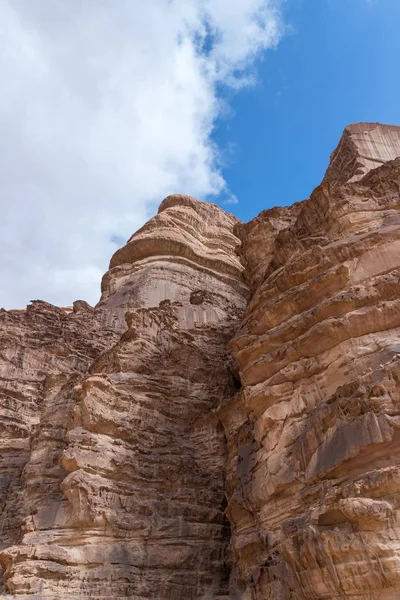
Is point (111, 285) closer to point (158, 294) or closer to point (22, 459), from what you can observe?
point (158, 294)

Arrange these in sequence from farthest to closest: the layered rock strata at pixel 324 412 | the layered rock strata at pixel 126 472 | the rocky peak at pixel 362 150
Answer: the rocky peak at pixel 362 150 → the layered rock strata at pixel 126 472 → the layered rock strata at pixel 324 412

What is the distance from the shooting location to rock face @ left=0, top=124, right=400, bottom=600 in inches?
333

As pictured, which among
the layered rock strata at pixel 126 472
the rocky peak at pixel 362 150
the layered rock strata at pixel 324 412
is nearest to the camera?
the layered rock strata at pixel 324 412

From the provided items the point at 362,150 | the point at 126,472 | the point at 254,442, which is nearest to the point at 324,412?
the point at 254,442

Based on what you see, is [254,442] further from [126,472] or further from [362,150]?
[362,150]

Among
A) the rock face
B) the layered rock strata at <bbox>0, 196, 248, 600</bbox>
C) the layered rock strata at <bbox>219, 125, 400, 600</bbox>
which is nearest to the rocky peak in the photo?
the rock face

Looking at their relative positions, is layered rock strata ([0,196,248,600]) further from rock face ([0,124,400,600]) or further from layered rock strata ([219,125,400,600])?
layered rock strata ([219,125,400,600])

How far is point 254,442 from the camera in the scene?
12781 millimetres

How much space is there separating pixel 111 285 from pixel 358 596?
31614mm

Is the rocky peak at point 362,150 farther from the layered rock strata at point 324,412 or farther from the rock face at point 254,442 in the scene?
the layered rock strata at point 324,412

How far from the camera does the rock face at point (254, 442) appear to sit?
8.46 metres

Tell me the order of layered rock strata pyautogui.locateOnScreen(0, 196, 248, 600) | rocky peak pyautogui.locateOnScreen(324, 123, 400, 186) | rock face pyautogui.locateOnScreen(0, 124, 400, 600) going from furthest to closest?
rocky peak pyautogui.locateOnScreen(324, 123, 400, 186) < layered rock strata pyautogui.locateOnScreen(0, 196, 248, 600) < rock face pyautogui.locateOnScreen(0, 124, 400, 600)

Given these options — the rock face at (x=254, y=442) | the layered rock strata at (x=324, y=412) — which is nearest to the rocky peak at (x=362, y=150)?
the rock face at (x=254, y=442)

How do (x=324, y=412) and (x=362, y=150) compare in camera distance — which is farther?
(x=362, y=150)
